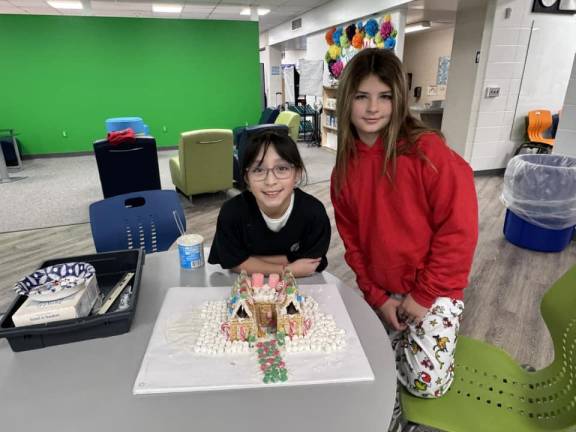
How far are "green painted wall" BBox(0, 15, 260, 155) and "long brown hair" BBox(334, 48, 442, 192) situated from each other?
6.62 m

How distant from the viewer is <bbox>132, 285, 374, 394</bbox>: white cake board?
0.75 meters

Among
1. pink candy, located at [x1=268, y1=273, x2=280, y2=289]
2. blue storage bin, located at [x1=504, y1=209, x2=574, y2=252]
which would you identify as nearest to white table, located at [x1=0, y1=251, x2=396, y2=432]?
pink candy, located at [x1=268, y1=273, x2=280, y2=289]

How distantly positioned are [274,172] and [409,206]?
1.40 feet

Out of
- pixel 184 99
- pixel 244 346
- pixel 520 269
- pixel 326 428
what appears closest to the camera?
pixel 326 428

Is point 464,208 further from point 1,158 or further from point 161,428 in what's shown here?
point 1,158

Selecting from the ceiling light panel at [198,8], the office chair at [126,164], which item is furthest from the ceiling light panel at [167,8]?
the office chair at [126,164]

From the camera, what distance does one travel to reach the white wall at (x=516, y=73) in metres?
4.34

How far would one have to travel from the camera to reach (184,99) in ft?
23.5

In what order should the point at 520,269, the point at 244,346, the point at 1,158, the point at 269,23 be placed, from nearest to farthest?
the point at 244,346, the point at 520,269, the point at 1,158, the point at 269,23

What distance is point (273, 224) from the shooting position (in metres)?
1.20

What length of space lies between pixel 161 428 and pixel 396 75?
3.37 feet

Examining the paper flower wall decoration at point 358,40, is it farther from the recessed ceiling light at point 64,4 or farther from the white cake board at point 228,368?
the white cake board at point 228,368

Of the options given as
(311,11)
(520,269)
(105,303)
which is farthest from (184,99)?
(105,303)

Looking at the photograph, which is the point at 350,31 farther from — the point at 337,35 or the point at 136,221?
the point at 136,221
